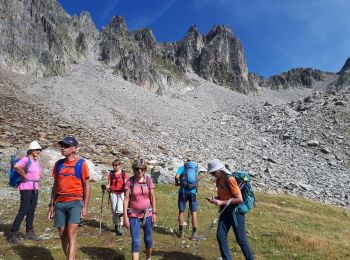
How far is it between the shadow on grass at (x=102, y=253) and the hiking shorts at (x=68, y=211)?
2.45 meters

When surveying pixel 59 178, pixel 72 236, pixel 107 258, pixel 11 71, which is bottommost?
pixel 107 258

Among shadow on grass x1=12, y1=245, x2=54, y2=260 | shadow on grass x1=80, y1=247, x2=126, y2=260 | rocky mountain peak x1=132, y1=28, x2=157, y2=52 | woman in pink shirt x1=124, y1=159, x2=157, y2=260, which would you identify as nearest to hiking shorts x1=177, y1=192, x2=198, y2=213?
shadow on grass x1=80, y1=247, x2=126, y2=260

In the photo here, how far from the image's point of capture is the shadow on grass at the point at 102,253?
33.6ft

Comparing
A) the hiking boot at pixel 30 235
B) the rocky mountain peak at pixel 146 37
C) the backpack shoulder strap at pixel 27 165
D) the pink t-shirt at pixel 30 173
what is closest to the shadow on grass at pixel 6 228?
the hiking boot at pixel 30 235

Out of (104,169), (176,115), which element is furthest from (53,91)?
(104,169)

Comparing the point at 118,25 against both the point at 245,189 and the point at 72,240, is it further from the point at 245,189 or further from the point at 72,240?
the point at 72,240

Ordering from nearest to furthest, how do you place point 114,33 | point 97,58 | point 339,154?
1. point 339,154
2. point 97,58
3. point 114,33

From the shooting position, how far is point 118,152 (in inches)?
1558

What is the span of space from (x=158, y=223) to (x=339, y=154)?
44025mm

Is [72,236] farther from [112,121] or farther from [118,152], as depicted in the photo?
[112,121]

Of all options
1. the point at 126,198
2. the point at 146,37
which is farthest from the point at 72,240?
the point at 146,37

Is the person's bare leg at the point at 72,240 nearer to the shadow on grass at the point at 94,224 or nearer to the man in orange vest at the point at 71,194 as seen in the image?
the man in orange vest at the point at 71,194

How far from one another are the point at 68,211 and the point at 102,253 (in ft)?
9.61

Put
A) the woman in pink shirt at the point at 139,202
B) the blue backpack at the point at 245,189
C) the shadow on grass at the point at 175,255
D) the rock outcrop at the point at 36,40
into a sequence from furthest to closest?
1. the rock outcrop at the point at 36,40
2. the shadow on grass at the point at 175,255
3. the blue backpack at the point at 245,189
4. the woman in pink shirt at the point at 139,202
